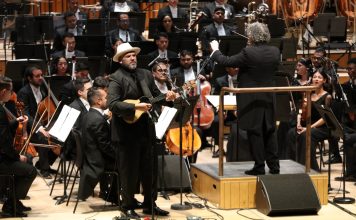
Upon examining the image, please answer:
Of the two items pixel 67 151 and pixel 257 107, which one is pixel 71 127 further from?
pixel 257 107

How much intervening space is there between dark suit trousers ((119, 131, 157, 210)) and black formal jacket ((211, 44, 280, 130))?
3.45ft

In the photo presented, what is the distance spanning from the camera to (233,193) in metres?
8.53

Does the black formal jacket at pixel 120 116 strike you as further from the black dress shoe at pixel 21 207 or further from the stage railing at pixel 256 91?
the black dress shoe at pixel 21 207

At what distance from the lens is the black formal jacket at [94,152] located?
852 centimetres

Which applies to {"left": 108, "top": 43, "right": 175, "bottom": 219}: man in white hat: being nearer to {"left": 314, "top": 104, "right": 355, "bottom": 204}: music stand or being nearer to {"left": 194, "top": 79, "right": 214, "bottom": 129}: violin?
{"left": 314, "top": 104, "right": 355, "bottom": 204}: music stand

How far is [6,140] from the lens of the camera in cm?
793

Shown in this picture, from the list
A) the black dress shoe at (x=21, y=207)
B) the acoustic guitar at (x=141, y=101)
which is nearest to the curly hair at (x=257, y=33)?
the acoustic guitar at (x=141, y=101)

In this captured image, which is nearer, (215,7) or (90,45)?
(90,45)

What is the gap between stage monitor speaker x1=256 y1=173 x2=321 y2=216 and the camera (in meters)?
8.20

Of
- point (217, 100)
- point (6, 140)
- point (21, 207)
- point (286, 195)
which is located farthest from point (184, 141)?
point (6, 140)

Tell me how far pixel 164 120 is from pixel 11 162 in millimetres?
1594

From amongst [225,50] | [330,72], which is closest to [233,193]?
[330,72]

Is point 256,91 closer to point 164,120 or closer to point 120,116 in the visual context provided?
point 164,120

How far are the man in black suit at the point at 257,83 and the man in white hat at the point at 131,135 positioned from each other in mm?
939
